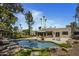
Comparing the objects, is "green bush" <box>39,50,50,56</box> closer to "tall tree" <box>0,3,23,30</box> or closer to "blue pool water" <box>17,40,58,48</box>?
"blue pool water" <box>17,40,58,48</box>

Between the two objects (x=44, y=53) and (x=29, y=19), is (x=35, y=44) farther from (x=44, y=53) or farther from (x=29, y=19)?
(x=29, y=19)

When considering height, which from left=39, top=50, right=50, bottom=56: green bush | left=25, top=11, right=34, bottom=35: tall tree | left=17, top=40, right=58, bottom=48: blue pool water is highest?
left=25, top=11, right=34, bottom=35: tall tree

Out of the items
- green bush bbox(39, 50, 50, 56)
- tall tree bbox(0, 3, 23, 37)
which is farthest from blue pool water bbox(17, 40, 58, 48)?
tall tree bbox(0, 3, 23, 37)

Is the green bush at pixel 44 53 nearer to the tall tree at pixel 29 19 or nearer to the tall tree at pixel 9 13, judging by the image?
the tall tree at pixel 29 19

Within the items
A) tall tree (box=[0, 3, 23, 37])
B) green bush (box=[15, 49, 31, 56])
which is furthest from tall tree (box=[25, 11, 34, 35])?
green bush (box=[15, 49, 31, 56])

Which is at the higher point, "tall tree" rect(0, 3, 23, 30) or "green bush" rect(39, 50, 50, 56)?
"tall tree" rect(0, 3, 23, 30)

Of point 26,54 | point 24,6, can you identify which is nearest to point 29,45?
point 26,54

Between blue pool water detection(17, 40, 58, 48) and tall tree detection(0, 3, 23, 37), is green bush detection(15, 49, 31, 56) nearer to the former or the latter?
blue pool water detection(17, 40, 58, 48)

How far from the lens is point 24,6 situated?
8.20 feet

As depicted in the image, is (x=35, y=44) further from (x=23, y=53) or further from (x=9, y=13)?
(x=9, y=13)

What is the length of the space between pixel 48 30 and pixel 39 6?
0.28 metres

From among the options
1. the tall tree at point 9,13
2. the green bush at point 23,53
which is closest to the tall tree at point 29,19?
the tall tree at point 9,13

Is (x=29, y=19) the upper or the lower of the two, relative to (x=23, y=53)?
upper

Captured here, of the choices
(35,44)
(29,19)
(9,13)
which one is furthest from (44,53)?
(9,13)
